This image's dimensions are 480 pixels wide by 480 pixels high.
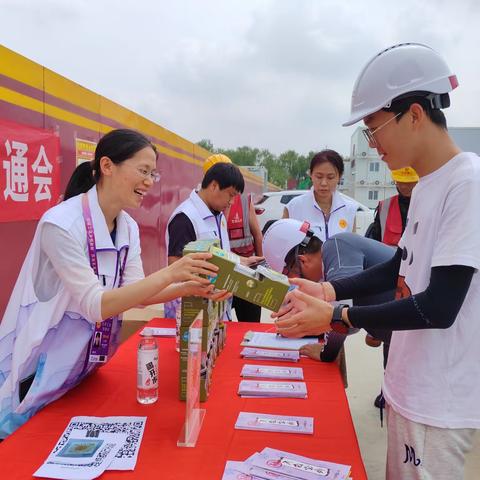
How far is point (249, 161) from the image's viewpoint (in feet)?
216

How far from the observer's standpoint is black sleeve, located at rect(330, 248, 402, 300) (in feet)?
5.44

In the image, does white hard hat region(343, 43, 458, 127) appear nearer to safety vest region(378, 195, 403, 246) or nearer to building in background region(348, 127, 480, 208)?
safety vest region(378, 195, 403, 246)

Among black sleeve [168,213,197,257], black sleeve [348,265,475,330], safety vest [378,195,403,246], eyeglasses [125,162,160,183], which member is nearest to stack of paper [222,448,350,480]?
black sleeve [348,265,475,330]

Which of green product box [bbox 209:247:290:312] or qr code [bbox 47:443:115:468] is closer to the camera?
qr code [bbox 47:443:115:468]

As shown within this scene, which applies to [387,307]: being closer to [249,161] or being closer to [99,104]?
[99,104]

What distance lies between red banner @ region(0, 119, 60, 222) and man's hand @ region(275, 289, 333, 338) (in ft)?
5.97

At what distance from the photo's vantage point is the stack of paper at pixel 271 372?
5.79ft

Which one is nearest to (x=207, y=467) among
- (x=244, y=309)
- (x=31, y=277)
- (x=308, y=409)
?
(x=308, y=409)

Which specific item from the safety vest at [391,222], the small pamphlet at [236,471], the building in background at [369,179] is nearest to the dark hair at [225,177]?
the safety vest at [391,222]

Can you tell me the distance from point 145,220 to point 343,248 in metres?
3.98

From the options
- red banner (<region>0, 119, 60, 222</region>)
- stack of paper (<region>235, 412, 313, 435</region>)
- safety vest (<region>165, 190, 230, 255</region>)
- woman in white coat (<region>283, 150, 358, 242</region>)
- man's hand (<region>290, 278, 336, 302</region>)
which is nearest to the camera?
stack of paper (<region>235, 412, 313, 435</region>)

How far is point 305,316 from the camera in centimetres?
145

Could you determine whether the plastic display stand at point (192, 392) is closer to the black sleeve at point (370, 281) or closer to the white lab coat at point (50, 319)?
the white lab coat at point (50, 319)

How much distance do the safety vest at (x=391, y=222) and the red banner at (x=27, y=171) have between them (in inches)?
86.7
